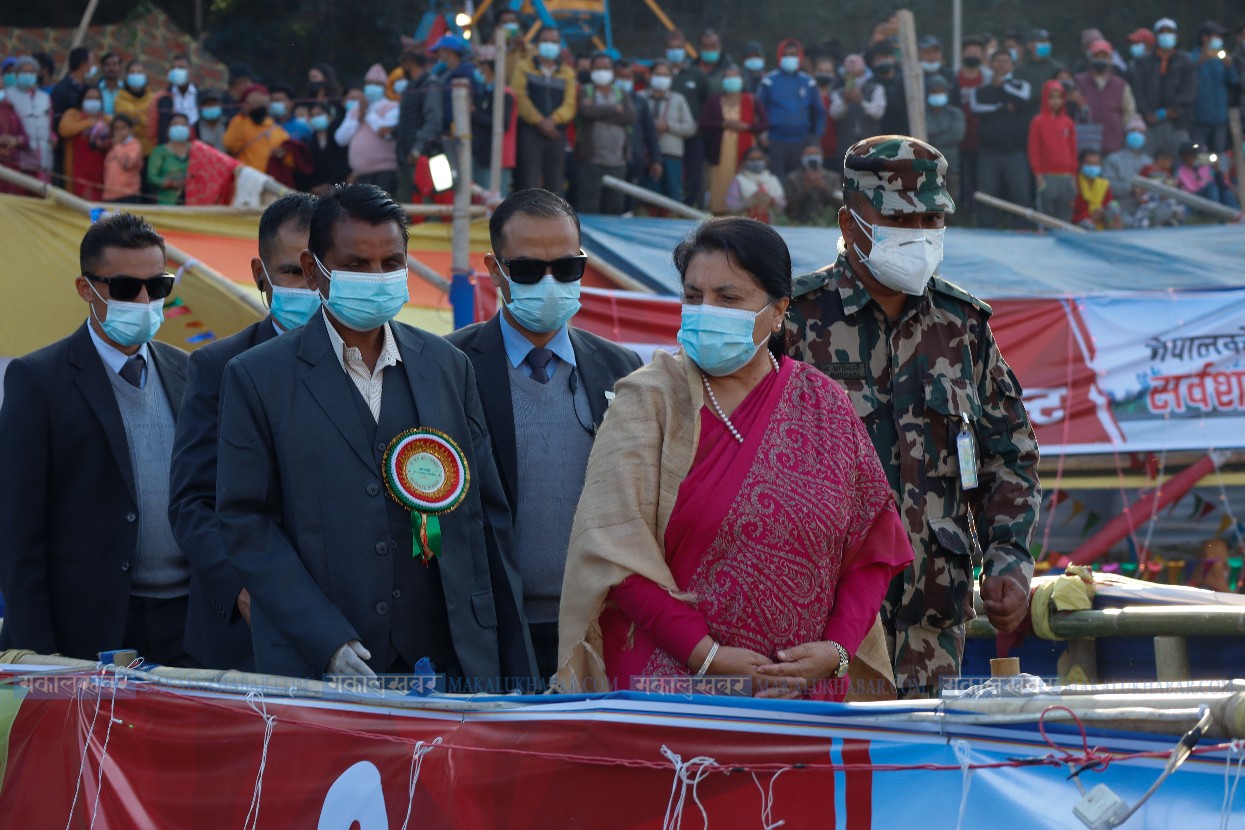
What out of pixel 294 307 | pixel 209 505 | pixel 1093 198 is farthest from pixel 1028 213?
pixel 209 505

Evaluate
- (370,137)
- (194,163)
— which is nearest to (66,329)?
(194,163)

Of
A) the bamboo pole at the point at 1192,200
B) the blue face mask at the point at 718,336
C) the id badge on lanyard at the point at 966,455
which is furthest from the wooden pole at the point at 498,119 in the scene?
the blue face mask at the point at 718,336

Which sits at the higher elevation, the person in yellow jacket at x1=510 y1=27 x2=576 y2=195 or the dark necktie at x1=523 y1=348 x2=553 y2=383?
the person in yellow jacket at x1=510 y1=27 x2=576 y2=195

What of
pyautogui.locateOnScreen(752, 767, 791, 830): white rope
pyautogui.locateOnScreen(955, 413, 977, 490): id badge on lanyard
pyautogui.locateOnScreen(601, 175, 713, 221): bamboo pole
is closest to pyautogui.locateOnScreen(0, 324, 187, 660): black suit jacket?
pyautogui.locateOnScreen(955, 413, 977, 490): id badge on lanyard

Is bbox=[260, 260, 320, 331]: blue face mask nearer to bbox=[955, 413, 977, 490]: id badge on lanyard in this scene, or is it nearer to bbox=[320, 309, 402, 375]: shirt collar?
bbox=[320, 309, 402, 375]: shirt collar

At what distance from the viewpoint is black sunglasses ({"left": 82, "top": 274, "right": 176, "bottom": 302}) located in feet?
16.9

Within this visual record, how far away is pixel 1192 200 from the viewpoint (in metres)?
15.2

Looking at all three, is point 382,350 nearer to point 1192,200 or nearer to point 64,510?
point 64,510

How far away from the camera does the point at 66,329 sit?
11672 millimetres

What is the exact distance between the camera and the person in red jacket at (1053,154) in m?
15.7

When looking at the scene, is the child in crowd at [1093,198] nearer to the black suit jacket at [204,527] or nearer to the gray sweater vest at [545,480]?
the gray sweater vest at [545,480]

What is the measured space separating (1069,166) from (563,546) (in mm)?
12709

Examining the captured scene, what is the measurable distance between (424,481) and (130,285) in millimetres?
1823

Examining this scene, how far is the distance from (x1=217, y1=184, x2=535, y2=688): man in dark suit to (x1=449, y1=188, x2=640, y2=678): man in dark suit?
0.77 feet
